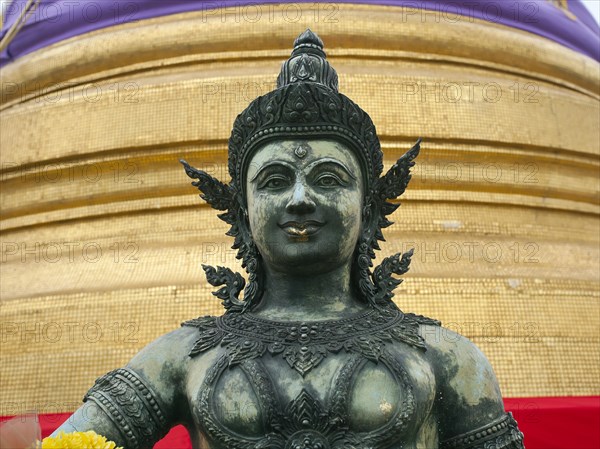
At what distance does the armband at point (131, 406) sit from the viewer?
2520 mm

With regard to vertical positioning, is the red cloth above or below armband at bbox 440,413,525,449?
below

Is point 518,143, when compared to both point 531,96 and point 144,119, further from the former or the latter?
point 144,119

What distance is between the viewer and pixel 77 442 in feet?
7.25

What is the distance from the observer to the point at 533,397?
4852 millimetres

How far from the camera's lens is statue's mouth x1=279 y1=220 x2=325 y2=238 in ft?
8.43

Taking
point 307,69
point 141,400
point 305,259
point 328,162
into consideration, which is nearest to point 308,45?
point 307,69

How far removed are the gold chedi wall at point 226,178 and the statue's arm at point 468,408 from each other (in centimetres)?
245

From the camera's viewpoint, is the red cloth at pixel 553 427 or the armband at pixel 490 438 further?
the red cloth at pixel 553 427

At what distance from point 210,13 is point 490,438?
17.2ft

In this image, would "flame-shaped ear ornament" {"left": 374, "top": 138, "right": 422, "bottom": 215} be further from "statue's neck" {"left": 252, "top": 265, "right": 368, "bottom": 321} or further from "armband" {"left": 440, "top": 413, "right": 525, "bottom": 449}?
"armband" {"left": 440, "top": 413, "right": 525, "bottom": 449}

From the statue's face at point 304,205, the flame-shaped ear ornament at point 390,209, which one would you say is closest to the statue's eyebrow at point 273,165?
the statue's face at point 304,205

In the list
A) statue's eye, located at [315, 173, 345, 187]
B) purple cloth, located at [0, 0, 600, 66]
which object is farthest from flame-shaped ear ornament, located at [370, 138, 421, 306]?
purple cloth, located at [0, 0, 600, 66]

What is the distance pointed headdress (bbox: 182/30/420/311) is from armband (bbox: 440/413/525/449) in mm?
536

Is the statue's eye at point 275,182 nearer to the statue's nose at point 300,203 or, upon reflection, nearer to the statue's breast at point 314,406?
the statue's nose at point 300,203
